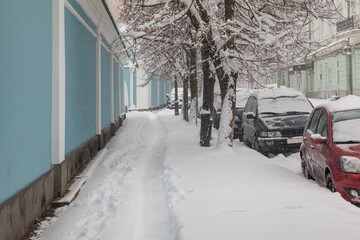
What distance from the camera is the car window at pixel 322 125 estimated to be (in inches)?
268

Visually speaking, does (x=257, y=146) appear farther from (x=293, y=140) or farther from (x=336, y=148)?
(x=336, y=148)

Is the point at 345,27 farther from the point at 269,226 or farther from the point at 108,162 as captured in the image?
the point at 269,226

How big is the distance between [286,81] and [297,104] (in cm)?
4675

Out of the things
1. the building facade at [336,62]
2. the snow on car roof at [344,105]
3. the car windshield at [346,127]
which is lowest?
the car windshield at [346,127]

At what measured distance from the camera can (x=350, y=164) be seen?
18.4 feet

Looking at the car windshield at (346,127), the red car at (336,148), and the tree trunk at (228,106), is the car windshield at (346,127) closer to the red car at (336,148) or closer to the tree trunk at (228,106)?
the red car at (336,148)

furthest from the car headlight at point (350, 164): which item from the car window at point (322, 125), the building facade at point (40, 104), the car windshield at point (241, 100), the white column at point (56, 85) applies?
the car windshield at point (241, 100)

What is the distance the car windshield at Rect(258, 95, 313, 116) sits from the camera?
10875mm

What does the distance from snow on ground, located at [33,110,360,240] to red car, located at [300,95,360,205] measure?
0.26 metres

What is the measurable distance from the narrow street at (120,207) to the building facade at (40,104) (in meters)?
0.45

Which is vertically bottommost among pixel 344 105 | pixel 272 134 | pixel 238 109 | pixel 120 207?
pixel 120 207

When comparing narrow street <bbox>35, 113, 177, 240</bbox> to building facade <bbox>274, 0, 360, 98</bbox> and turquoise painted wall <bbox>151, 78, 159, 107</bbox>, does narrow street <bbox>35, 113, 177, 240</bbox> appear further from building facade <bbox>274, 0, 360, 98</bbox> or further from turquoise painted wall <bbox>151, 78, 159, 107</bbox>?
turquoise painted wall <bbox>151, 78, 159, 107</bbox>

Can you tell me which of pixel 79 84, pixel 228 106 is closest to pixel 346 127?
pixel 228 106

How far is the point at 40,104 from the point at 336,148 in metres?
4.43
